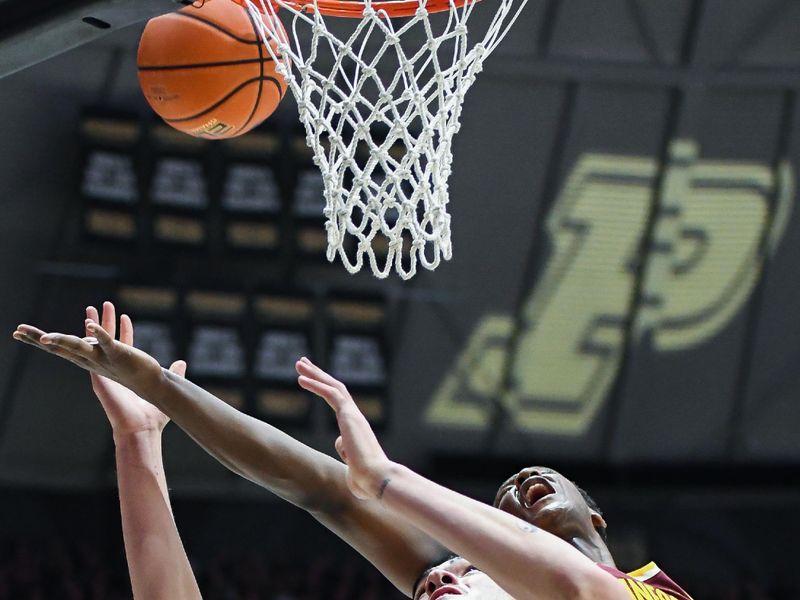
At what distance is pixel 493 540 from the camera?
72.7 inches

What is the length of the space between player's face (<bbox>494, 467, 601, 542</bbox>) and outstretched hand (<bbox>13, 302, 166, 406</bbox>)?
0.71m

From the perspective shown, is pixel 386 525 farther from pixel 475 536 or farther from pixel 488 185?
pixel 488 185

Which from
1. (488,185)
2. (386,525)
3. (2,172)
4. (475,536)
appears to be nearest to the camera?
(475,536)

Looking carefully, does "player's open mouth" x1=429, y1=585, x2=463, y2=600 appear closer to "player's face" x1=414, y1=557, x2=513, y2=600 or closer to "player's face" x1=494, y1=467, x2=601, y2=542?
"player's face" x1=414, y1=557, x2=513, y2=600

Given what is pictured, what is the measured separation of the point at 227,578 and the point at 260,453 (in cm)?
585

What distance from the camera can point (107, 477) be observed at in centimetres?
811

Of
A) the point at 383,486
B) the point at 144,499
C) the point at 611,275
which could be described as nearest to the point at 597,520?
the point at 383,486

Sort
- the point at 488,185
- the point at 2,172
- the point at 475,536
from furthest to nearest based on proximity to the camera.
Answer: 1. the point at 488,185
2. the point at 2,172
3. the point at 475,536

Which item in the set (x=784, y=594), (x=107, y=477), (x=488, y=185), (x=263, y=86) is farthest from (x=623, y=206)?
(x=263, y=86)

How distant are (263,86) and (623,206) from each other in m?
5.56

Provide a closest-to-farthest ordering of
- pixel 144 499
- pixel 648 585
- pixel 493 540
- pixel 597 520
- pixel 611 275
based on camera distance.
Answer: pixel 493 540 < pixel 648 585 < pixel 597 520 < pixel 144 499 < pixel 611 275

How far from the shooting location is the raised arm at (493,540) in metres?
1.83

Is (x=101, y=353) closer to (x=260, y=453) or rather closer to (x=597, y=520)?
(x=260, y=453)

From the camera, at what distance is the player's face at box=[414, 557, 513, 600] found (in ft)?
7.47
